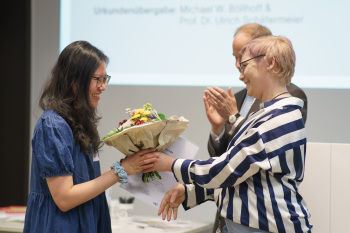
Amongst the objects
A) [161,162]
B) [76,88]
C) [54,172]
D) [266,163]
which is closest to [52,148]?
[54,172]

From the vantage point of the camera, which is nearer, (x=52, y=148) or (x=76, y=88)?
(x=52, y=148)

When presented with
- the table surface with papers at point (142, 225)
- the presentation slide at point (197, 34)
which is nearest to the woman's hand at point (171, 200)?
the table surface with papers at point (142, 225)

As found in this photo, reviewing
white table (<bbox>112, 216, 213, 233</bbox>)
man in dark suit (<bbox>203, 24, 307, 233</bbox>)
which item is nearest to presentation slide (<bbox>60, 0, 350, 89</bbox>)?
man in dark suit (<bbox>203, 24, 307, 233</bbox>)

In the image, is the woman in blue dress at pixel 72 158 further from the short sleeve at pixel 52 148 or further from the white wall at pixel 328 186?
the white wall at pixel 328 186

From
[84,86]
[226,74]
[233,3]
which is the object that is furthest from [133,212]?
[84,86]

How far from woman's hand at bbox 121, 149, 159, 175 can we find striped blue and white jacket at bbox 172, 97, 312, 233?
304 millimetres

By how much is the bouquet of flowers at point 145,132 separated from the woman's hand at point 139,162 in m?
0.03

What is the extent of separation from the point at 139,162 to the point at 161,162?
9 cm

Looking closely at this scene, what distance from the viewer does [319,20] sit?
337 cm

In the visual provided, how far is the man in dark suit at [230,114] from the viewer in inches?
91.4

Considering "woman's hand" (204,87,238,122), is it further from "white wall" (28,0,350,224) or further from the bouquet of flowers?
"white wall" (28,0,350,224)

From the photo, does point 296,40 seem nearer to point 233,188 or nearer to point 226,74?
point 226,74

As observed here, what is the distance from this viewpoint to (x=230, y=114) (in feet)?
7.71

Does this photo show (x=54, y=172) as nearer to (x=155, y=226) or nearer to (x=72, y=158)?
(x=72, y=158)
